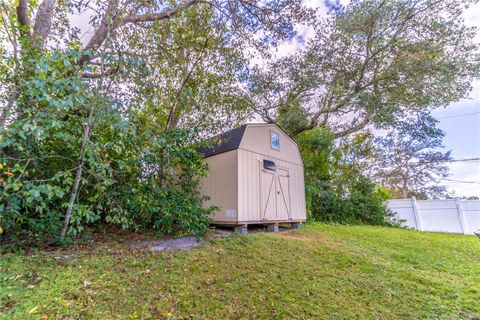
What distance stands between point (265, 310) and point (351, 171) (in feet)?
33.5

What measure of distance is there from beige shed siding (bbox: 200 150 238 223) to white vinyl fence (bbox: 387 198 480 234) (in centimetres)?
794

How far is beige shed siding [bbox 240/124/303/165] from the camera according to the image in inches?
229

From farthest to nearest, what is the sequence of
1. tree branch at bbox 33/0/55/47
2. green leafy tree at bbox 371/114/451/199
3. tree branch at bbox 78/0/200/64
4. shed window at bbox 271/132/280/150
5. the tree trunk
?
green leafy tree at bbox 371/114/451/199 < shed window at bbox 271/132/280/150 < tree branch at bbox 33/0/55/47 < tree branch at bbox 78/0/200/64 < the tree trunk

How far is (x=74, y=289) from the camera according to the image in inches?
85.9

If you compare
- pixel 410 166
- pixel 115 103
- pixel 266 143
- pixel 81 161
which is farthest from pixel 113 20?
pixel 410 166

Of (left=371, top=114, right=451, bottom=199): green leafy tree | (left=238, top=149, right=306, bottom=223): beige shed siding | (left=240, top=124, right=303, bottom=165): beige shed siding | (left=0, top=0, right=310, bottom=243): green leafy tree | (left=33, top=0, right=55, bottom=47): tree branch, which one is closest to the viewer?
(left=0, top=0, right=310, bottom=243): green leafy tree

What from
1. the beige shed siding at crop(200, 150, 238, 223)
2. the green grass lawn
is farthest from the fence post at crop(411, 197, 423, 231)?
the beige shed siding at crop(200, 150, 238, 223)

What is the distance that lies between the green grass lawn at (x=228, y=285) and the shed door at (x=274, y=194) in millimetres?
2031

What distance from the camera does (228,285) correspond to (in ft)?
8.47

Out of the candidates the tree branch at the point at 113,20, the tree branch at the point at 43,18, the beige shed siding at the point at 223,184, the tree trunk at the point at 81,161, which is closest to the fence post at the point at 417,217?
the beige shed siding at the point at 223,184

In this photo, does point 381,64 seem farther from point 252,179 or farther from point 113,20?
point 113,20

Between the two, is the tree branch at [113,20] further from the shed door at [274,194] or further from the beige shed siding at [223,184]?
the shed door at [274,194]

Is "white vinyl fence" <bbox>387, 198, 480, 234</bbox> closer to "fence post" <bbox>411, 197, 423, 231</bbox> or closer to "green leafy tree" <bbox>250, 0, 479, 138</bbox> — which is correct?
"fence post" <bbox>411, 197, 423, 231</bbox>

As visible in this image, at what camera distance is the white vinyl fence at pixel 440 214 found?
294 inches
